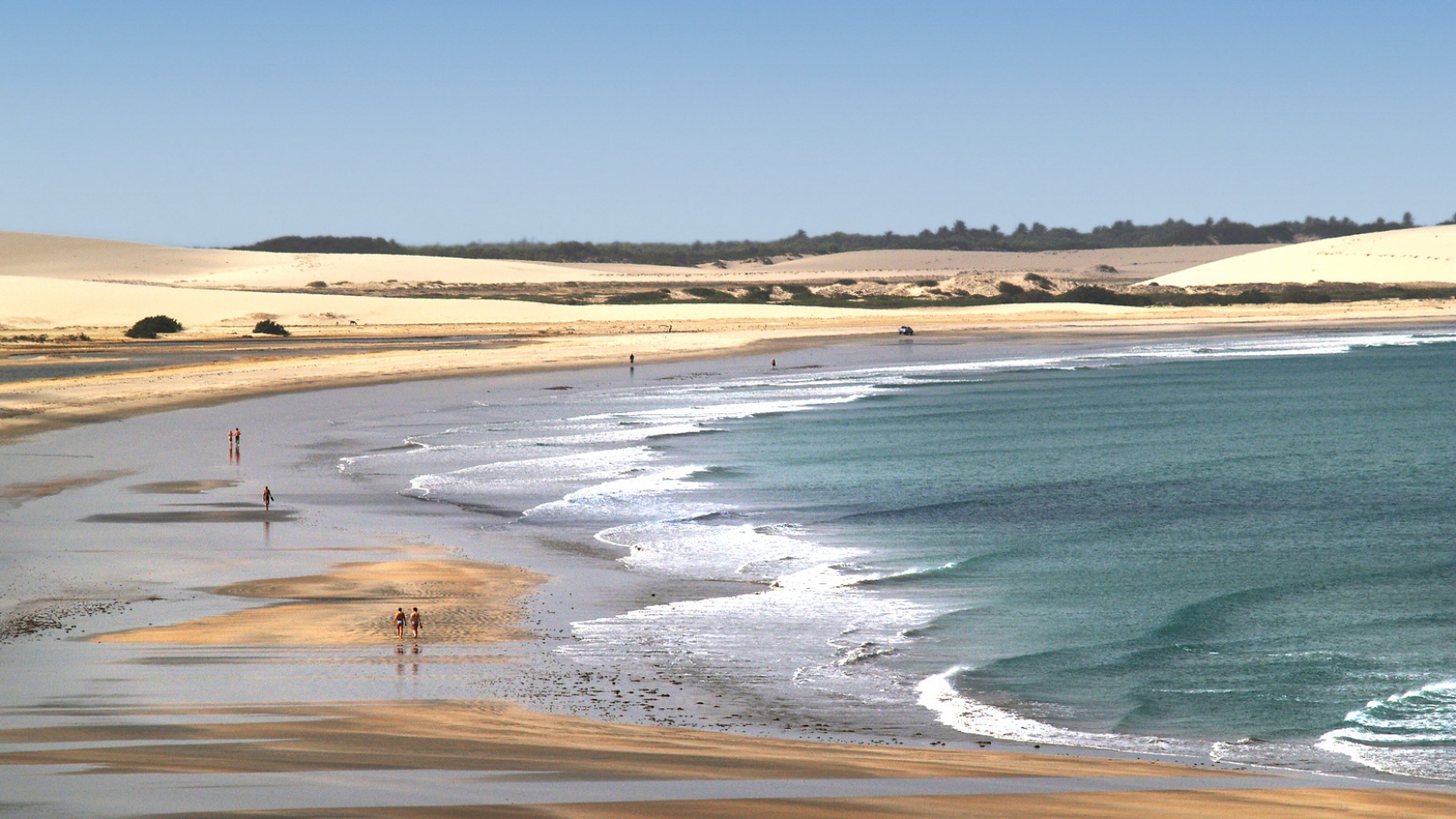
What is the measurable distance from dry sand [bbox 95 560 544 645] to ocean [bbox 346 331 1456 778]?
178cm

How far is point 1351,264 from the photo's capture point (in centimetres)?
15750

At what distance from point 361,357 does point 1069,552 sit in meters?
52.2

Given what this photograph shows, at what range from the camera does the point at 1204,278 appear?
158125 millimetres

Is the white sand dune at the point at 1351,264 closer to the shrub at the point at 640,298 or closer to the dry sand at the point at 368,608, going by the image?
the shrub at the point at 640,298

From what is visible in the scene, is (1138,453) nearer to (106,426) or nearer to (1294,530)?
(1294,530)

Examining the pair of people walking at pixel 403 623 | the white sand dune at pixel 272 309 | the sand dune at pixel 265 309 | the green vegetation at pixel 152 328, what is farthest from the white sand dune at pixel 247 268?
the pair of people walking at pixel 403 623

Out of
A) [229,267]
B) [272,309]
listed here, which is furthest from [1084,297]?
[229,267]

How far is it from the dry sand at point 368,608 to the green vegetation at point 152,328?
71.9 meters

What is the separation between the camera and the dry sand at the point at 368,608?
1788 centimetres

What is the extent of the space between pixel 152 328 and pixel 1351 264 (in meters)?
125

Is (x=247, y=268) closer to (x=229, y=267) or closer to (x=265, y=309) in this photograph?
(x=229, y=267)

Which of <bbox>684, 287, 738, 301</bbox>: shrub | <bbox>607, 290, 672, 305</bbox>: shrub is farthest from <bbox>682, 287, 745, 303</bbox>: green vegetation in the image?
<bbox>607, 290, 672, 305</bbox>: shrub

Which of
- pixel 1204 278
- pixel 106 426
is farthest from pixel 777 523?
pixel 1204 278

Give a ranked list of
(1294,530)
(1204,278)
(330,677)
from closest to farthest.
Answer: (330,677), (1294,530), (1204,278)
